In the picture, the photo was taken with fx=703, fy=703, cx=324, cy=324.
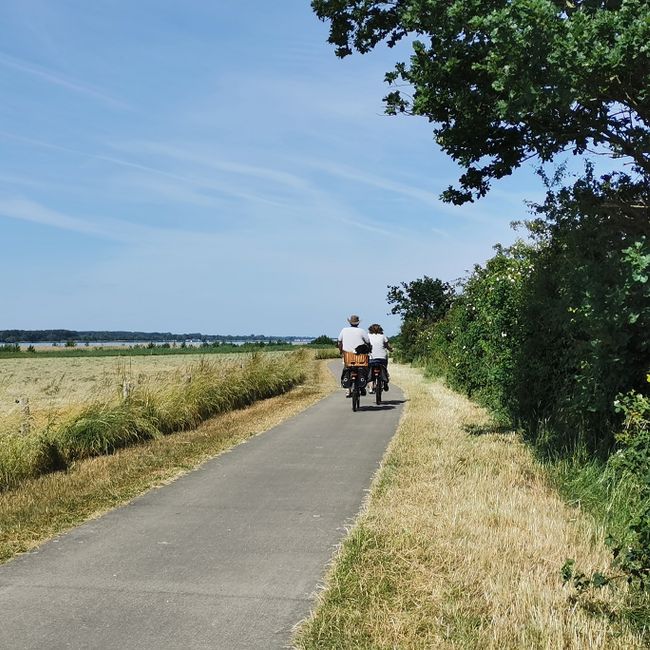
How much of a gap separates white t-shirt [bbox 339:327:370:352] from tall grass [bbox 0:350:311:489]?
3361 millimetres

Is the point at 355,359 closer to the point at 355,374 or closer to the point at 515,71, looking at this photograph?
the point at 355,374

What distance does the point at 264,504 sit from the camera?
7488 mm

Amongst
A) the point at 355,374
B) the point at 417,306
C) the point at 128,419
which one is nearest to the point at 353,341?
Result: the point at 355,374

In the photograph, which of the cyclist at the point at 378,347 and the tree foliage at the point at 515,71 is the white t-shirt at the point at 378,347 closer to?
the cyclist at the point at 378,347

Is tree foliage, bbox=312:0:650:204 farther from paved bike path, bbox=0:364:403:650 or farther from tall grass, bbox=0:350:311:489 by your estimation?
tall grass, bbox=0:350:311:489

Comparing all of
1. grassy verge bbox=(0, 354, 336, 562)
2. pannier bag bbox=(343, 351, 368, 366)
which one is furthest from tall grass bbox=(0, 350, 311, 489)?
pannier bag bbox=(343, 351, 368, 366)

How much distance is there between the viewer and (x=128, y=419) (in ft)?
40.7

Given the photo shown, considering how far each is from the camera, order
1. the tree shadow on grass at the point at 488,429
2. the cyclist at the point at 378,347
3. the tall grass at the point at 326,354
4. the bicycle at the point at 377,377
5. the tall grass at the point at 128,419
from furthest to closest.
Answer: the tall grass at the point at 326,354
the bicycle at the point at 377,377
the cyclist at the point at 378,347
the tree shadow on grass at the point at 488,429
the tall grass at the point at 128,419

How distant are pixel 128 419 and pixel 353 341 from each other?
576 cm

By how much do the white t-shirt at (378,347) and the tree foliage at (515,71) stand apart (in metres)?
6.88

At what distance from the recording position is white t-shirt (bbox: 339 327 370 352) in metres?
16.2

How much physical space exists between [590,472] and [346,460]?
3.62 m

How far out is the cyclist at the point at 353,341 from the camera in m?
16.2

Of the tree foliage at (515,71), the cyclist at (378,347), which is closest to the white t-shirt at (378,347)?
the cyclist at (378,347)
